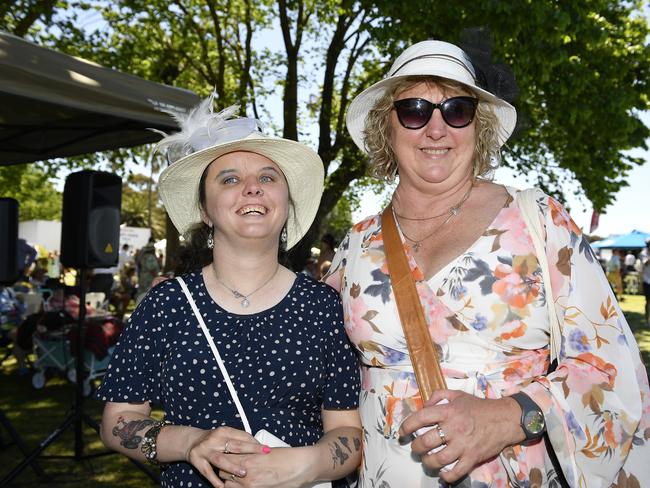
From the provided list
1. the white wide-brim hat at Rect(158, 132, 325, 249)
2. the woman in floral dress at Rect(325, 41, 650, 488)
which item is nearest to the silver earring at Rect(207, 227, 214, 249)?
the white wide-brim hat at Rect(158, 132, 325, 249)

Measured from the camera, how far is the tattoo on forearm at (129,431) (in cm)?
170

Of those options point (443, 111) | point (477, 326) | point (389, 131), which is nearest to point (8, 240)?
point (389, 131)

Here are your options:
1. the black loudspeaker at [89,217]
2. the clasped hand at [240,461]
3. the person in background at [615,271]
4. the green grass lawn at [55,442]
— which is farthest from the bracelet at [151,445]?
the person in background at [615,271]

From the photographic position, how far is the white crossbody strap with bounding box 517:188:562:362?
5.39 ft

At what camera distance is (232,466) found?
1493mm

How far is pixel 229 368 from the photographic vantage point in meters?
1.73

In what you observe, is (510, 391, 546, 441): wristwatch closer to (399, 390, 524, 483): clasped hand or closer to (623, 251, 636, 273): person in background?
(399, 390, 524, 483): clasped hand

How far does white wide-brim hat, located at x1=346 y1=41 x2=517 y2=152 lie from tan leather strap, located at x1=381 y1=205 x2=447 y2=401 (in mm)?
593

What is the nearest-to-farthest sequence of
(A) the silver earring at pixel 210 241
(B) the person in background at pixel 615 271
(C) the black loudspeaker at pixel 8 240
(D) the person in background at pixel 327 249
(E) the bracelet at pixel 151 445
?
1. (E) the bracelet at pixel 151 445
2. (A) the silver earring at pixel 210 241
3. (C) the black loudspeaker at pixel 8 240
4. (D) the person in background at pixel 327 249
5. (B) the person in background at pixel 615 271

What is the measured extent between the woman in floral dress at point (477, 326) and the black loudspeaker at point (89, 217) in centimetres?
354

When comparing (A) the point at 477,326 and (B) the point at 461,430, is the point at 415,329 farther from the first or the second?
(B) the point at 461,430

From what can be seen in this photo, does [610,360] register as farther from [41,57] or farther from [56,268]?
[56,268]

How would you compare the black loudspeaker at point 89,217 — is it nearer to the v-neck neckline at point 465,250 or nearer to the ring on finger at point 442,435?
the v-neck neckline at point 465,250

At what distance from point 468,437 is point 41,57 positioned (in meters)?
3.29
